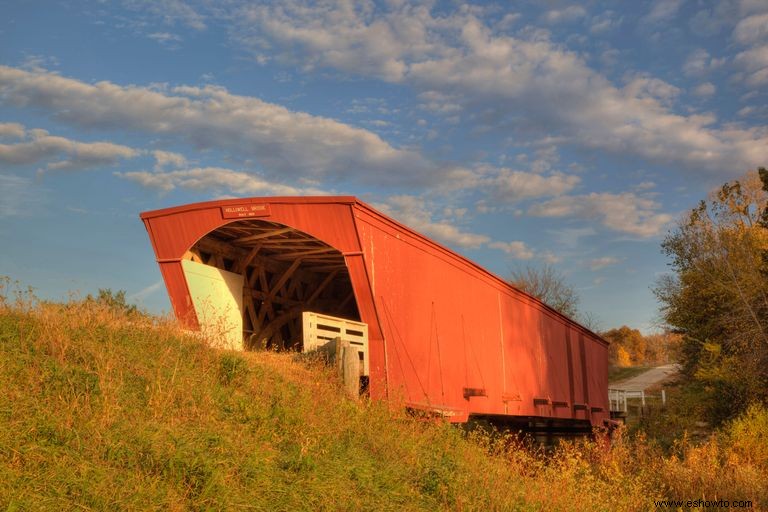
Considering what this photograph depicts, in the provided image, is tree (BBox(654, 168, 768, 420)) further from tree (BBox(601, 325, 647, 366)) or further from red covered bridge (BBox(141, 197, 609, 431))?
tree (BBox(601, 325, 647, 366))

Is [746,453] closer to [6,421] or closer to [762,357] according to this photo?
[762,357]

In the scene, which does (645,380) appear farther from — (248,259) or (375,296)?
(375,296)

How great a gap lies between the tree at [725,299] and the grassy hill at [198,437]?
49.3ft

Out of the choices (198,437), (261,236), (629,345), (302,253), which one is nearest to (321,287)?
(302,253)

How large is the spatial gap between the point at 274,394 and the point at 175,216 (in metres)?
6.91

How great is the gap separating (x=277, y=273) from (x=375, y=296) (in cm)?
629

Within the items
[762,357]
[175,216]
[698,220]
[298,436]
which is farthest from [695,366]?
[298,436]

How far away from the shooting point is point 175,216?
15609 mm

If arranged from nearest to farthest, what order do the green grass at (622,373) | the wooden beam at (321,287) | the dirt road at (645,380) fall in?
the wooden beam at (321,287) → the dirt road at (645,380) → the green grass at (622,373)

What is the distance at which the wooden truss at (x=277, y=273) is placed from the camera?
16.5 meters

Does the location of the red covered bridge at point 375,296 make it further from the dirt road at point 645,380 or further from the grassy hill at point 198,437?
the dirt road at point 645,380

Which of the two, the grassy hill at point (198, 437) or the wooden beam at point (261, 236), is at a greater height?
the wooden beam at point (261, 236)

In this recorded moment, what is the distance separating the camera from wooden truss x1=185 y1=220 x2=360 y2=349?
1655 centimetres

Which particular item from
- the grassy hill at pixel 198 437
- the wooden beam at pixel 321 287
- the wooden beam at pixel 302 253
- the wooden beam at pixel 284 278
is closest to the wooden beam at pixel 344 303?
the wooden beam at pixel 321 287
